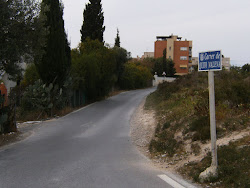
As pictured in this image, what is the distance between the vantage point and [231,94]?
11992 mm

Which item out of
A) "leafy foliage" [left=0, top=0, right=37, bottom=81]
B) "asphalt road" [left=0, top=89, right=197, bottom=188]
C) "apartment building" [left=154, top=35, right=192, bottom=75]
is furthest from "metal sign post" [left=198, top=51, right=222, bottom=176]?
"apartment building" [left=154, top=35, right=192, bottom=75]

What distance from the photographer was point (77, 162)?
819cm

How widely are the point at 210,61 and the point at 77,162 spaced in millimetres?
4588

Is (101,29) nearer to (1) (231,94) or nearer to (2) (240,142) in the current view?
(1) (231,94)

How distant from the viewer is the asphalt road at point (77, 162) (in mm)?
6281

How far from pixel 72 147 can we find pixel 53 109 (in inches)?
367

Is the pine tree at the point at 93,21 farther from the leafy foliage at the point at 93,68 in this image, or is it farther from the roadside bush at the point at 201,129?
the roadside bush at the point at 201,129

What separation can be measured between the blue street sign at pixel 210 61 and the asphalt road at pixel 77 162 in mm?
2532

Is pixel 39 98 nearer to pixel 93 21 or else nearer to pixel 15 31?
pixel 15 31

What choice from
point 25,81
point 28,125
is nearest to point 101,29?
point 25,81

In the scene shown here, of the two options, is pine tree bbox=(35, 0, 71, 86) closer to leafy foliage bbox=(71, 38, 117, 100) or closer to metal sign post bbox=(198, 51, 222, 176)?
leafy foliage bbox=(71, 38, 117, 100)

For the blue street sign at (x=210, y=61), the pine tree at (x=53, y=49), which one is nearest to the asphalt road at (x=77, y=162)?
the blue street sign at (x=210, y=61)

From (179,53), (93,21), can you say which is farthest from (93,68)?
(179,53)

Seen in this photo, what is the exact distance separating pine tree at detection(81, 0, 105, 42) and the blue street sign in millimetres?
34207
